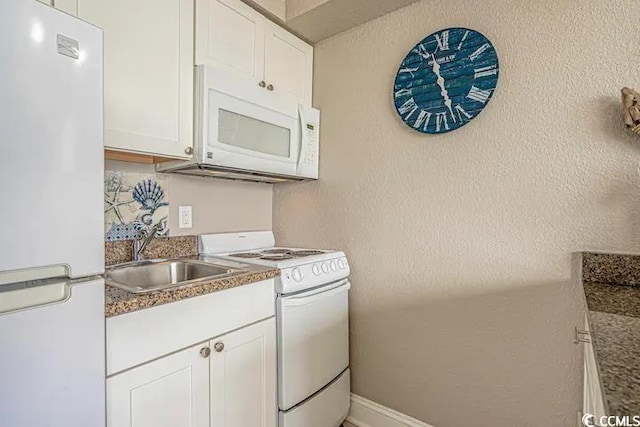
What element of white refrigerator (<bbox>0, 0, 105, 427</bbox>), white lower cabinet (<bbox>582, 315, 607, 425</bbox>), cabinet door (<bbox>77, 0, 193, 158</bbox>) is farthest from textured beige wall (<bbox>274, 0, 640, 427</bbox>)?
white refrigerator (<bbox>0, 0, 105, 427</bbox>)

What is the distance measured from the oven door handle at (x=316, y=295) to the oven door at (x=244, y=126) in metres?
0.70

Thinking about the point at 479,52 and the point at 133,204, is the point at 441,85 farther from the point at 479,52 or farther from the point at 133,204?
the point at 133,204

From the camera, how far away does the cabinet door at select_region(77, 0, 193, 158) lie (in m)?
1.27

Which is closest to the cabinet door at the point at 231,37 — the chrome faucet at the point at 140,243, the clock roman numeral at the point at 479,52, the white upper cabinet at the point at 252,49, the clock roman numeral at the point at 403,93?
the white upper cabinet at the point at 252,49

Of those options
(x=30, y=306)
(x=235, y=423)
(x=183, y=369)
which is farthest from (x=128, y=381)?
(x=235, y=423)

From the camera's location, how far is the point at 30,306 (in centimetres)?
76

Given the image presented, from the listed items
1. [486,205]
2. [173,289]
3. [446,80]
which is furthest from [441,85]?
[173,289]

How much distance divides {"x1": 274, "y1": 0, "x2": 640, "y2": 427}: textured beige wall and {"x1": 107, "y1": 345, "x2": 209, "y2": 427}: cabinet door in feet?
3.39

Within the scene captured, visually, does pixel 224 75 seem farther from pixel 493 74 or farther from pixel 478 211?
pixel 478 211

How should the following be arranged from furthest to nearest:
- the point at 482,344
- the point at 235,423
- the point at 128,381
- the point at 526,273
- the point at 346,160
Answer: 1. the point at 346,160
2. the point at 482,344
3. the point at 526,273
4. the point at 235,423
5. the point at 128,381

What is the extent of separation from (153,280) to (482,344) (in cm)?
160

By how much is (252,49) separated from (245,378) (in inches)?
63.7

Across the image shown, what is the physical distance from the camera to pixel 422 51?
5.66 feet

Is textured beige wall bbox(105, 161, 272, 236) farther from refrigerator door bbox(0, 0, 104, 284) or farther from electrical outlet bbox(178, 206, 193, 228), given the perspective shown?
refrigerator door bbox(0, 0, 104, 284)
